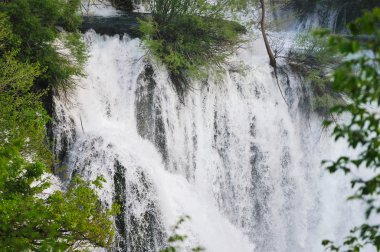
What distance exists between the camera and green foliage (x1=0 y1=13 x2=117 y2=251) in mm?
6074

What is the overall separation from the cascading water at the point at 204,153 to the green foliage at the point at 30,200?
1908 millimetres

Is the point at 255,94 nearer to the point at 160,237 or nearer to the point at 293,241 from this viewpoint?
the point at 293,241

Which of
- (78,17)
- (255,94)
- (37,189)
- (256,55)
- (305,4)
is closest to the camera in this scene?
(37,189)

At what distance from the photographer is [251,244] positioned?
13594 millimetres

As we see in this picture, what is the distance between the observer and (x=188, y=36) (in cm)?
1451

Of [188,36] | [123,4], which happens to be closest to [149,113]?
[188,36]

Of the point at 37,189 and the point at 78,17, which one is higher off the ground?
the point at 78,17

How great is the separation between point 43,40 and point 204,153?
481 cm

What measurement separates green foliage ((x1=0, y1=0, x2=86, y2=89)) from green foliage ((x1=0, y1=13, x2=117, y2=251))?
0.91 m

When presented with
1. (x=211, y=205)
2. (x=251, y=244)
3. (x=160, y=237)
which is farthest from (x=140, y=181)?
(x=251, y=244)

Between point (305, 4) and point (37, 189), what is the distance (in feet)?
54.9

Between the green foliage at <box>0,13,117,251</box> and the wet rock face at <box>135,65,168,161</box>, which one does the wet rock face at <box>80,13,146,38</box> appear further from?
the green foliage at <box>0,13,117,251</box>

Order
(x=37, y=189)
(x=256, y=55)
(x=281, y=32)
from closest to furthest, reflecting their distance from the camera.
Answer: (x=37, y=189) → (x=256, y=55) → (x=281, y=32)

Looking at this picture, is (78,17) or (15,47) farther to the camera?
(78,17)
